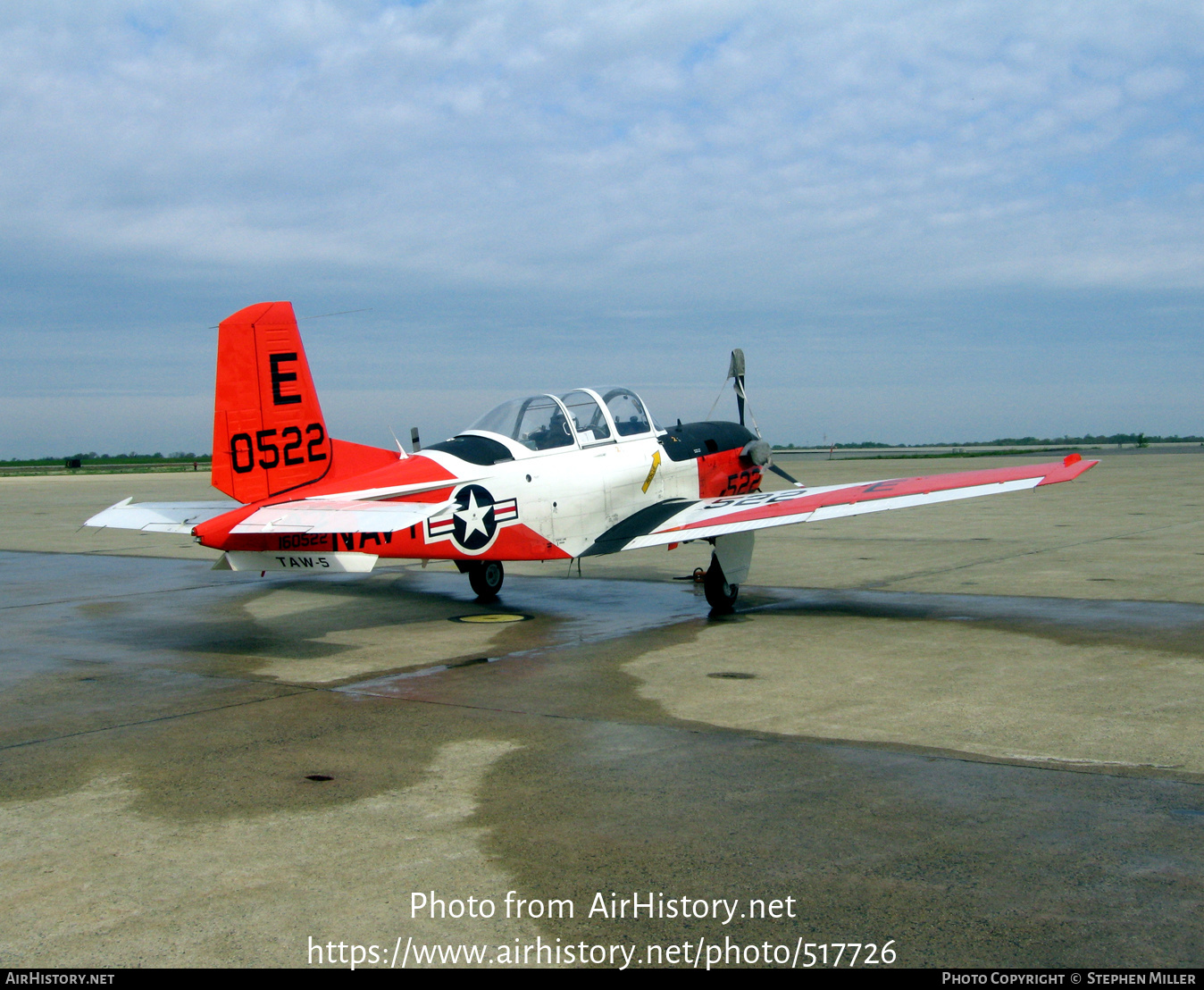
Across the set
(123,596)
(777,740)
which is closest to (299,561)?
(777,740)

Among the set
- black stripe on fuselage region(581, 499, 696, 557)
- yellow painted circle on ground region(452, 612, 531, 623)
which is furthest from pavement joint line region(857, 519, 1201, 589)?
yellow painted circle on ground region(452, 612, 531, 623)

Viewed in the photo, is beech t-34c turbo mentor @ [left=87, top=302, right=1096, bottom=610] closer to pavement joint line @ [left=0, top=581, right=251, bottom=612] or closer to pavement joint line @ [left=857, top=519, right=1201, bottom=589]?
pavement joint line @ [left=857, top=519, right=1201, bottom=589]

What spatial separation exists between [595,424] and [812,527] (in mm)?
11269

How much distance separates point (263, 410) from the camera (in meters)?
10.2

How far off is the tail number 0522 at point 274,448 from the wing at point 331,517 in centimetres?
60

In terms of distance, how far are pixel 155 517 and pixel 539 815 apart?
7479 mm

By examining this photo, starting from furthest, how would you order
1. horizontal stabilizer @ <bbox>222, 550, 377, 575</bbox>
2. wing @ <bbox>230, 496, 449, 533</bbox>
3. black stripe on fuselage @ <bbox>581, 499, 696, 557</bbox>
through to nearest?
black stripe on fuselage @ <bbox>581, 499, 696, 557</bbox> < horizontal stabilizer @ <bbox>222, 550, 377, 575</bbox> < wing @ <bbox>230, 496, 449, 533</bbox>

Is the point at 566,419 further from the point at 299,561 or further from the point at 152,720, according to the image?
the point at 152,720

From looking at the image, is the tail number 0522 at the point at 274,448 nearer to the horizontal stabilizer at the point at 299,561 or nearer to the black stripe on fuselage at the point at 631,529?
the horizontal stabilizer at the point at 299,561

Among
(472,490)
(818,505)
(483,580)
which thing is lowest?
(483,580)

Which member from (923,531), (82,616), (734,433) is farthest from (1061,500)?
(82,616)

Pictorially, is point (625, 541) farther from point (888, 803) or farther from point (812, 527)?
point (812, 527)

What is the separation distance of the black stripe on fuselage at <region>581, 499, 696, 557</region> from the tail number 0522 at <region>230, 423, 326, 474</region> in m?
3.33

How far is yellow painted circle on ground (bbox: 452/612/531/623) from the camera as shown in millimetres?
11578
